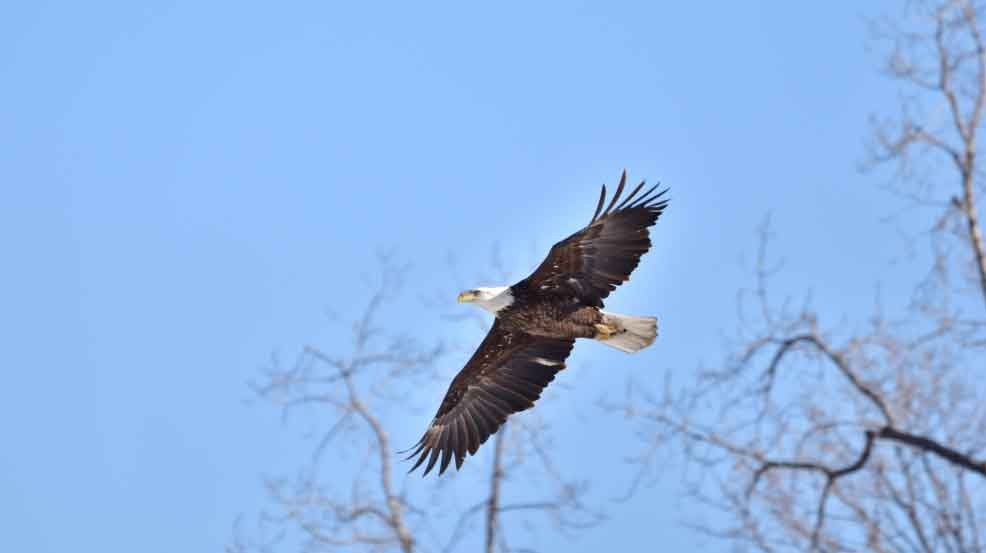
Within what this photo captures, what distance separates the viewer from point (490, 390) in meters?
17.7

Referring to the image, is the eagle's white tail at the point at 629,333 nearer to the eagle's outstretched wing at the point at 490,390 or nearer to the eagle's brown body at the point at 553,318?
the eagle's brown body at the point at 553,318

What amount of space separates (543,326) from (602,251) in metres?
0.88

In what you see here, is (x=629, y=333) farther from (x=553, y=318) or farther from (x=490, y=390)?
(x=490, y=390)

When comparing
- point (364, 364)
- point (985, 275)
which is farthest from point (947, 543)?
point (364, 364)

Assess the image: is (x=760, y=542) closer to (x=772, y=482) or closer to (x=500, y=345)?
(x=772, y=482)

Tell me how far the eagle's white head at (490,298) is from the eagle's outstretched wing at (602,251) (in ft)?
0.81

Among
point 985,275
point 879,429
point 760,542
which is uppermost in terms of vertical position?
point 985,275

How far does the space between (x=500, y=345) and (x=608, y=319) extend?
4.24ft

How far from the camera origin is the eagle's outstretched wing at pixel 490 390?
1742 centimetres

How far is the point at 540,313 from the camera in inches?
649

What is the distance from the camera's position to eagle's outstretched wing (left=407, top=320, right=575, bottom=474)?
1742 centimetres

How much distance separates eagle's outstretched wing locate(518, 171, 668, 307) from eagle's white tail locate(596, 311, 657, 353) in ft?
1.18

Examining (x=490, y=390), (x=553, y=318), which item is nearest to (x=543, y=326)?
(x=553, y=318)

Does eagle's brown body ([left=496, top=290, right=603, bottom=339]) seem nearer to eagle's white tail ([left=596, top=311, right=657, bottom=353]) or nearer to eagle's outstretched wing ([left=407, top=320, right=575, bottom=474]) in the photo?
eagle's white tail ([left=596, top=311, right=657, bottom=353])
